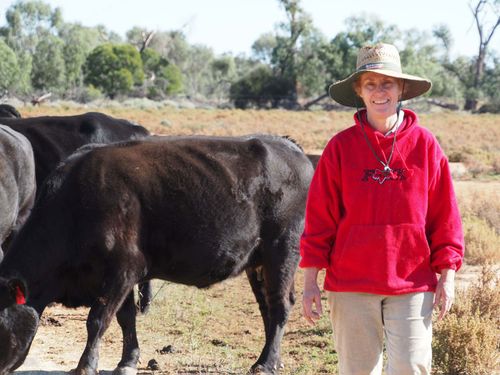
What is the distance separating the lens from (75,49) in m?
81.0

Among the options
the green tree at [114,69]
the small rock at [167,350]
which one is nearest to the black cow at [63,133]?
the small rock at [167,350]

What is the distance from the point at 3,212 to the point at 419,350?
5.25m

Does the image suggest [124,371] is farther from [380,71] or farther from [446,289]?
[380,71]

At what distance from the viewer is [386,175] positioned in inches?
175

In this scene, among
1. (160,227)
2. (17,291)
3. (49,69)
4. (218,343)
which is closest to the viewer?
(17,291)

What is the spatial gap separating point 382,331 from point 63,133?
278 inches

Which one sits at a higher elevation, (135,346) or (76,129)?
(76,129)

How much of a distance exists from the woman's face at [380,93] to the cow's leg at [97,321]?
2685 millimetres

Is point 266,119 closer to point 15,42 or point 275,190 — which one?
point 275,190

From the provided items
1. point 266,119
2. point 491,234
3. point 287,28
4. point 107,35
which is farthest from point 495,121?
point 107,35

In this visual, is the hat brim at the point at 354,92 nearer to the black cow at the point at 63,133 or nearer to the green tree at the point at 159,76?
the black cow at the point at 63,133

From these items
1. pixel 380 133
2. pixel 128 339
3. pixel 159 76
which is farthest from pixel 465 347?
pixel 159 76

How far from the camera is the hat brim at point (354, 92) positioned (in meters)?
4.57

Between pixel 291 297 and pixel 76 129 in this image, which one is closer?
pixel 291 297
